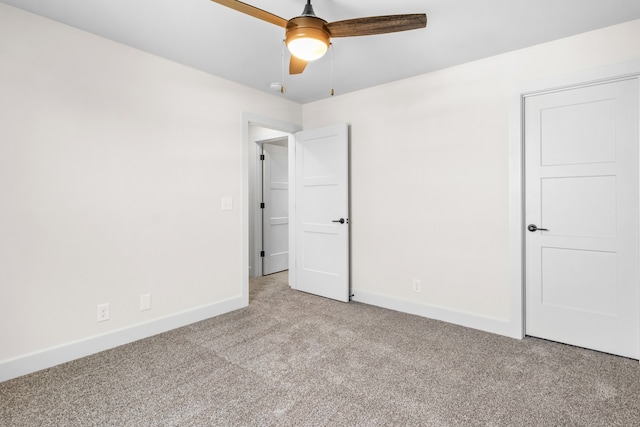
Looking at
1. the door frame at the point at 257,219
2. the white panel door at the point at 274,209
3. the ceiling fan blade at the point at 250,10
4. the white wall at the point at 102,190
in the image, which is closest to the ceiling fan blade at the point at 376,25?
the ceiling fan blade at the point at 250,10

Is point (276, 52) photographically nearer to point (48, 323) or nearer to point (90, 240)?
point (90, 240)

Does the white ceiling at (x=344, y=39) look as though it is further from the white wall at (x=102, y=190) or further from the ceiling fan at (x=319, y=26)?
the ceiling fan at (x=319, y=26)

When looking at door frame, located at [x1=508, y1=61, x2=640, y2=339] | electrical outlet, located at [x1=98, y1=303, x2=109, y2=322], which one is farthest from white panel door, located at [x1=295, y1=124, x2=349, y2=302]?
electrical outlet, located at [x1=98, y1=303, x2=109, y2=322]

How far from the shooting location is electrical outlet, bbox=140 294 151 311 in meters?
2.81

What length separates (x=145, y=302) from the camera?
9.30 feet

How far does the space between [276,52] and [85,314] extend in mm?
2581

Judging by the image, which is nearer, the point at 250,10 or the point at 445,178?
the point at 250,10

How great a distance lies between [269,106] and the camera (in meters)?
3.88

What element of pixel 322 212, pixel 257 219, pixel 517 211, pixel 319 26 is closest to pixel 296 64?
pixel 319 26

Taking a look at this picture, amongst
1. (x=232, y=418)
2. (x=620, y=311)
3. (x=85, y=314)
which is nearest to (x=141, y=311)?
(x=85, y=314)

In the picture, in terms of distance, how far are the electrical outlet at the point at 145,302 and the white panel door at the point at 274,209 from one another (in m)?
2.29

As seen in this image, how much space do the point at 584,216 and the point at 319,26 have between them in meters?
2.44

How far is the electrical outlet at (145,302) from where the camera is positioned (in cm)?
281

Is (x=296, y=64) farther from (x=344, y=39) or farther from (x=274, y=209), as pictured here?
(x=274, y=209)
